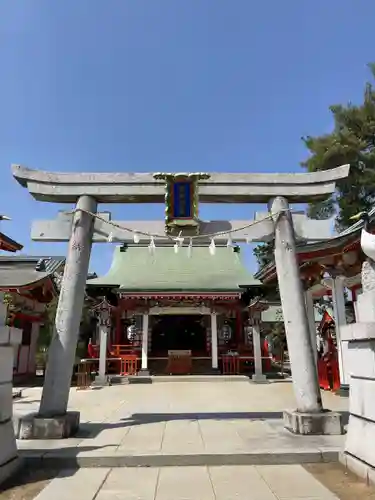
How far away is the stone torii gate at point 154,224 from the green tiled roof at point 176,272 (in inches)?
417

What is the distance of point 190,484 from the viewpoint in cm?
436

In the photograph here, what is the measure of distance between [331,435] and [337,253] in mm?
6040

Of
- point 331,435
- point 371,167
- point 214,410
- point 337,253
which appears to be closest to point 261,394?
point 214,410

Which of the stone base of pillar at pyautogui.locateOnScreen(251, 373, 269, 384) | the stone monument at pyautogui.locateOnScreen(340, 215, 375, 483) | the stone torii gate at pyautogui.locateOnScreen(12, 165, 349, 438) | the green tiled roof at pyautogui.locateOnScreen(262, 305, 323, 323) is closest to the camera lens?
the stone monument at pyautogui.locateOnScreen(340, 215, 375, 483)

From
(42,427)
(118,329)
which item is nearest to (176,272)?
(118,329)

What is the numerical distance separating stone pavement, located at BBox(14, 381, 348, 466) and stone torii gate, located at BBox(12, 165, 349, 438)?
32.5 inches

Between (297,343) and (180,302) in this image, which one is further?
(180,302)

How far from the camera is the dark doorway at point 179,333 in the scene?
2230 cm

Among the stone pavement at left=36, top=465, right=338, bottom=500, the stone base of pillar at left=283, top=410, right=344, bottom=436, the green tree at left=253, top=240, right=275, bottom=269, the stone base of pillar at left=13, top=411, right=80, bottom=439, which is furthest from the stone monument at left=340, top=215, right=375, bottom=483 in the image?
the green tree at left=253, top=240, right=275, bottom=269

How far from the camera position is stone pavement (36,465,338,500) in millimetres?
4004

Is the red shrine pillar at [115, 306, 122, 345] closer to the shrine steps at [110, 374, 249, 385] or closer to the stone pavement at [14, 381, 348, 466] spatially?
the shrine steps at [110, 374, 249, 385]

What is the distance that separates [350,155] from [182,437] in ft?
53.1

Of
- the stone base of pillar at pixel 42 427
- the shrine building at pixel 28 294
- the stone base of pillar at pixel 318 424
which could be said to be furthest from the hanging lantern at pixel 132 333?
the stone base of pillar at pixel 318 424

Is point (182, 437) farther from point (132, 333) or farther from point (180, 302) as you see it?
point (132, 333)
